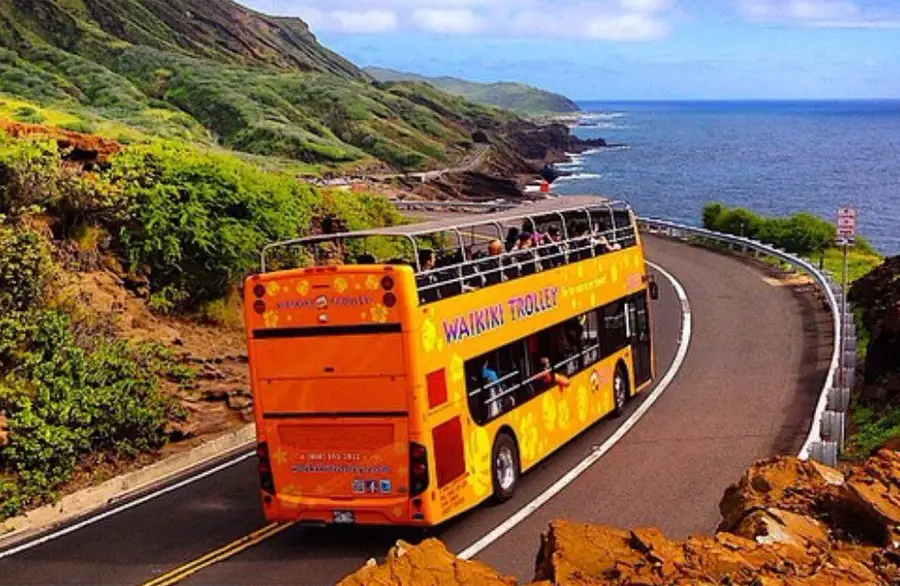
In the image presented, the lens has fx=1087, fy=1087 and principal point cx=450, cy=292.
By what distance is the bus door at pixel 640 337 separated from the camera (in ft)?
68.4

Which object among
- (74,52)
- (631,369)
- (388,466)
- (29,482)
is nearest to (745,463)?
(631,369)

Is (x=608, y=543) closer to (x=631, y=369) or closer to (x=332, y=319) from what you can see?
(x=332, y=319)

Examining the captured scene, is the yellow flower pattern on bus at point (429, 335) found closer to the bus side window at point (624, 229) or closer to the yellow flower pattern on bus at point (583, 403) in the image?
the yellow flower pattern on bus at point (583, 403)

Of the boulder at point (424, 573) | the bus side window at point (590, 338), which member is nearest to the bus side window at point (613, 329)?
the bus side window at point (590, 338)

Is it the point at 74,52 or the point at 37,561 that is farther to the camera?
the point at 74,52

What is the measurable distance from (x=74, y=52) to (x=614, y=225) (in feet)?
267

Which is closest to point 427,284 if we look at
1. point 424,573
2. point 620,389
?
point 424,573

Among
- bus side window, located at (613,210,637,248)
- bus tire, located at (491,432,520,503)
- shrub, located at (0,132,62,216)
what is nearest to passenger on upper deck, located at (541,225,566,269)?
bus side window, located at (613,210,637,248)

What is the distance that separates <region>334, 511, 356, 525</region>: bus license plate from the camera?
13266mm

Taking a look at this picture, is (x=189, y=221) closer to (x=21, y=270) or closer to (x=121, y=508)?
(x=21, y=270)

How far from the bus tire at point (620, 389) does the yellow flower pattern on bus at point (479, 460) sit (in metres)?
5.85

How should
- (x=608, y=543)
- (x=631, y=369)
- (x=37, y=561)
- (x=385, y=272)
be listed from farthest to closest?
(x=631, y=369) < (x=37, y=561) < (x=385, y=272) < (x=608, y=543)

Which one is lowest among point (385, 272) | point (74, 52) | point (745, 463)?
point (745, 463)

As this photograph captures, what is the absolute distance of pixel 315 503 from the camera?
528 inches
